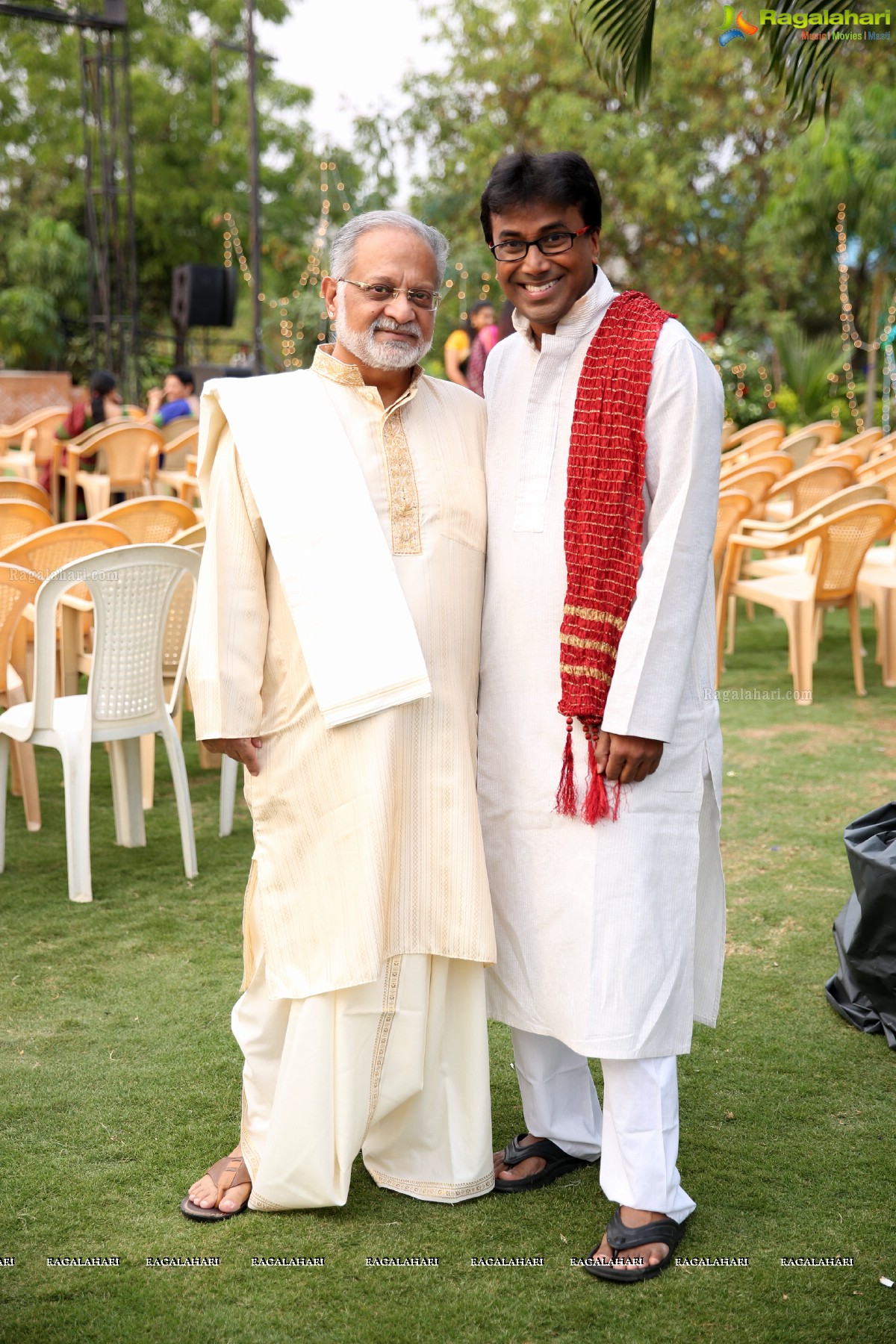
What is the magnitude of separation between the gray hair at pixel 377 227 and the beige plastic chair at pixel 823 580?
11.7 feet

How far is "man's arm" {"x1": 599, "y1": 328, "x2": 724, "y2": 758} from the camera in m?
1.93

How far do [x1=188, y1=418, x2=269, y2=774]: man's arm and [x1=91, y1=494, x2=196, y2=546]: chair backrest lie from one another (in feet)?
8.40

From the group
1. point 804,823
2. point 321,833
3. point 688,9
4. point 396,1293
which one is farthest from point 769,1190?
point 688,9

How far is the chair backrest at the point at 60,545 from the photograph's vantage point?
390 cm

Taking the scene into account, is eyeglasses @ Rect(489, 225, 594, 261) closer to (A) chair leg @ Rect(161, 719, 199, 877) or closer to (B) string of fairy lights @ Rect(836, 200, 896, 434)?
(A) chair leg @ Rect(161, 719, 199, 877)

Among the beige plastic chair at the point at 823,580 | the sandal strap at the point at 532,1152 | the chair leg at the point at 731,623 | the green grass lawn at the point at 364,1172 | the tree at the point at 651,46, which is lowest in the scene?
the green grass lawn at the point at 364,1172

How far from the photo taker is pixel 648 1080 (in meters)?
2.02

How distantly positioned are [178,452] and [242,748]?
7169 millimetres

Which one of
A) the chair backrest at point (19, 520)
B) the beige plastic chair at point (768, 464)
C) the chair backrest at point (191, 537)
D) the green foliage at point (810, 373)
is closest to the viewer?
the chair backrest at point (191, 537)

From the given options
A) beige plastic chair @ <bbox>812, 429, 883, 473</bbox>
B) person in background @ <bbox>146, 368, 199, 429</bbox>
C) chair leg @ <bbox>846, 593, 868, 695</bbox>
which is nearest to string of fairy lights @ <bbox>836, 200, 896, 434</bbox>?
beige plastic chair @ <bbox>812, 429, 883, 473</bbox>

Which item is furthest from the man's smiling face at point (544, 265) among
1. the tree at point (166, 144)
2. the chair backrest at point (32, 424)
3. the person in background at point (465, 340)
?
the tree at point (166, 144)

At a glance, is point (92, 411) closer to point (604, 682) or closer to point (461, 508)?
point (461, 508)

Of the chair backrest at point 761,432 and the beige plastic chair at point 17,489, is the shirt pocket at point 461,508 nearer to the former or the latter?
the beige plastic chair at point 17,489

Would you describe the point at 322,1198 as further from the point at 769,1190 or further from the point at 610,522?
the point at 610,522
